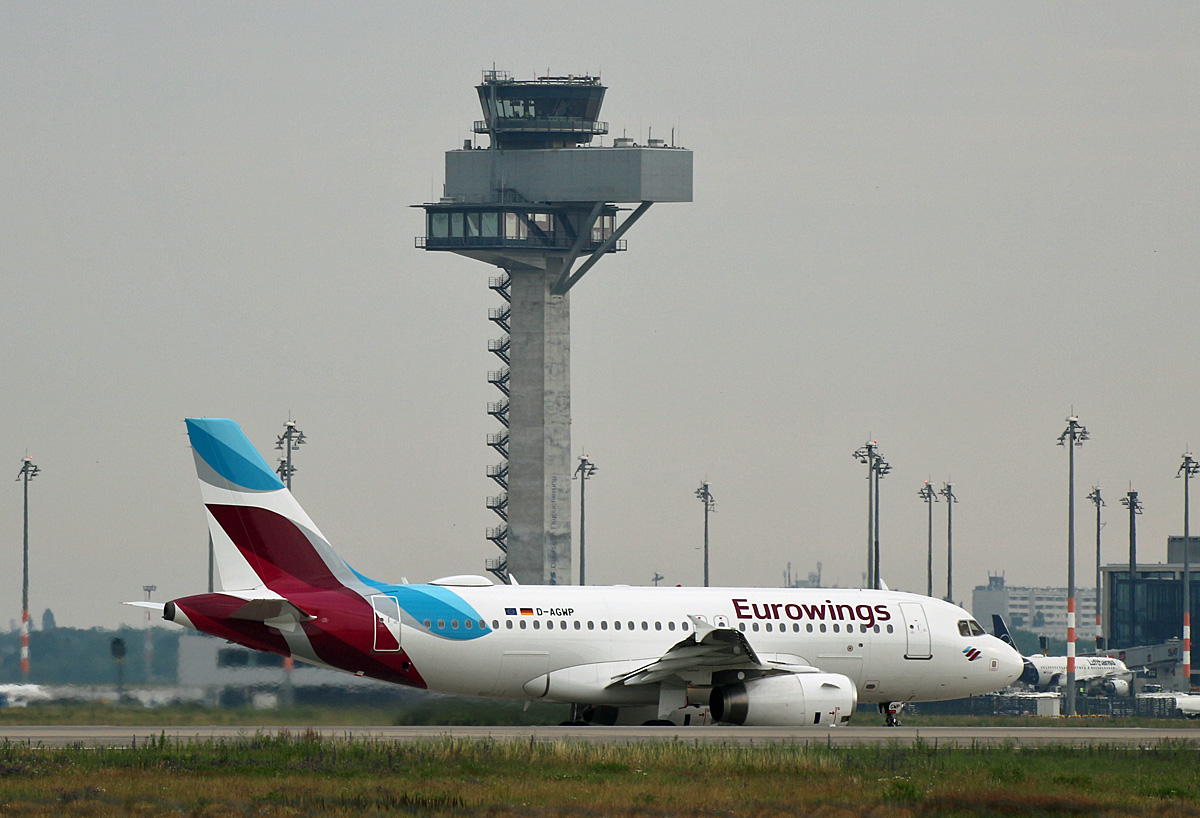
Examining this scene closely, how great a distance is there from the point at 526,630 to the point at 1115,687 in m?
72.5

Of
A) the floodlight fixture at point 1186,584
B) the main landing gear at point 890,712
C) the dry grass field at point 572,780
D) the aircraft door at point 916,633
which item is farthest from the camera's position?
the floodlight fixture at point 1186,584

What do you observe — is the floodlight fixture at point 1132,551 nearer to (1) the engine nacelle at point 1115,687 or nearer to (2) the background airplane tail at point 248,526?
(1) the engine nacelle at point 1115,687

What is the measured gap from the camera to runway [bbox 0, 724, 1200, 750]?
110ft

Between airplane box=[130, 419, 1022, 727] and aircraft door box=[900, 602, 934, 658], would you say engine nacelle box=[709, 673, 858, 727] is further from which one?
aircraft door box=[900, 602, 934, 658]

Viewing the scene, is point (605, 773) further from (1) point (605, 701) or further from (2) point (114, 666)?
(2) point (114, 666)

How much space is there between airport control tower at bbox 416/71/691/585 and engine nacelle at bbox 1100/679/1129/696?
112 feet

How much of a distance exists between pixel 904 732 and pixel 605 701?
22.5 feet

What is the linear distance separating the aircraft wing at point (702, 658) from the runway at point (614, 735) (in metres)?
1.15

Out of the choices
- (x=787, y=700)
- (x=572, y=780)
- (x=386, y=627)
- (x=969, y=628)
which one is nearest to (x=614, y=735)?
(x=787, y=700)

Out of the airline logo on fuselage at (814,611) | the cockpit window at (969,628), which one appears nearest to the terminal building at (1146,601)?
the cockpit window at (969,628)

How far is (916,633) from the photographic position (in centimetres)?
4262

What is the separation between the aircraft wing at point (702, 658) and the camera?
123 feet

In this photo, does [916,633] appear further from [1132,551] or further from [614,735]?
[1132,551]

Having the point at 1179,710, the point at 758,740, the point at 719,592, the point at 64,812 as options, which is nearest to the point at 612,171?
the point at 1179,710
